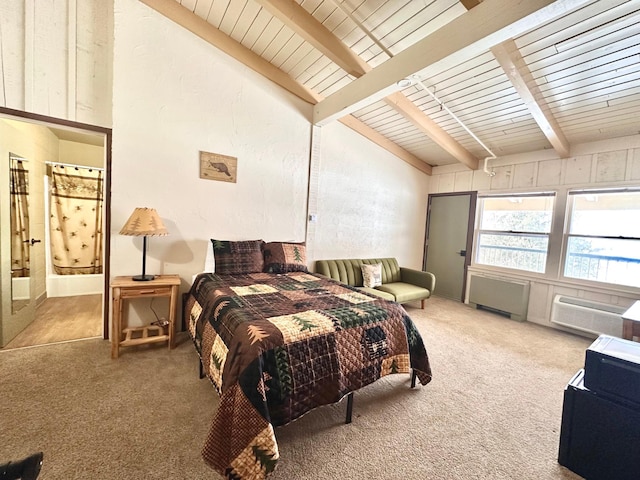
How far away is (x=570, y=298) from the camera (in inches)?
148

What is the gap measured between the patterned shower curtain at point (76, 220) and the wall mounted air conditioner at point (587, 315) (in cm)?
661

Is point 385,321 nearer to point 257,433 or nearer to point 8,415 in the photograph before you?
point 257,433

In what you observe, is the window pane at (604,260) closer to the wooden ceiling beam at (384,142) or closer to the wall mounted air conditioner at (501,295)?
the wall mounted air conditioner at (501,295)

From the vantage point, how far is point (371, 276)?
415cm

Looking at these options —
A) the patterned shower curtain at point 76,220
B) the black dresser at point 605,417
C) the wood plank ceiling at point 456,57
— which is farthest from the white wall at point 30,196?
the black dresser at point 605,417

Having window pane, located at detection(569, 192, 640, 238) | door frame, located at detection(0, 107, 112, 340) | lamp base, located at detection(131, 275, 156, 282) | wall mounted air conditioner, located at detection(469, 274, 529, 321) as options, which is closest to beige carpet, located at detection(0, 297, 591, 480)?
door frame, located at detection(0, 107, 112, 340)

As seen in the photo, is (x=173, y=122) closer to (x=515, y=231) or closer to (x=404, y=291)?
(x=404, y=291)

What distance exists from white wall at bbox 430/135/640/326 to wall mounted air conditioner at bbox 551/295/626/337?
100 millimetres

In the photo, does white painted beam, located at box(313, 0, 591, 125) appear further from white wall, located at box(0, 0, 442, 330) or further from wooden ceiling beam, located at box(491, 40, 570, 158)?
white wall, located at box(0, 0, 442, 330)

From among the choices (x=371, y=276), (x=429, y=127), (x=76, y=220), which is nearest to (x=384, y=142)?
(x=429, y=127)

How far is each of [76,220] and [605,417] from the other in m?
5.86

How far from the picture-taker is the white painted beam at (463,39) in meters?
1.80

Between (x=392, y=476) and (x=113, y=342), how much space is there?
2.40m

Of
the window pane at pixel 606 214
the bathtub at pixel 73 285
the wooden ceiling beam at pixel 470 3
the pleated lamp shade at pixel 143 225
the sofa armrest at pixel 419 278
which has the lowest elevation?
the bathtub at pixel 73 285
